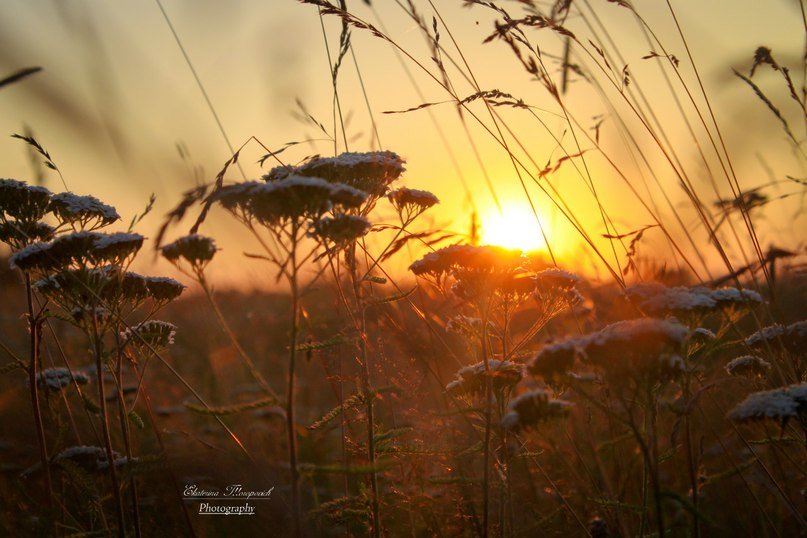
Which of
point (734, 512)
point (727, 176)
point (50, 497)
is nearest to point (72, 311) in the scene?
point (50, 497)

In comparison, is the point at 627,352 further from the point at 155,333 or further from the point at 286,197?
the point at 155,333

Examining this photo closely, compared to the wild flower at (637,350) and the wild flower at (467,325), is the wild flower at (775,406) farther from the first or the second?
the wild flower at (467,325)

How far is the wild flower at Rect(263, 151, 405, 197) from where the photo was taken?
330 cm

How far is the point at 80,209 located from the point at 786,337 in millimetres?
3890

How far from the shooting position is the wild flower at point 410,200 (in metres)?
Result: 3.74

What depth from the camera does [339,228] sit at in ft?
9.42

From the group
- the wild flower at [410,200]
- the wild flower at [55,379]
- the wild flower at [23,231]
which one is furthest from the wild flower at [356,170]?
the wild flower at [55,379]

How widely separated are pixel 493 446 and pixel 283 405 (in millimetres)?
1686

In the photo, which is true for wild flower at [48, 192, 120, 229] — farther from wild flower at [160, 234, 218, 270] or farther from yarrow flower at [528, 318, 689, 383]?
yarrow flower at [528, 318, 689, 383]

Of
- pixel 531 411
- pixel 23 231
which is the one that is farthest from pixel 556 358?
pixel 23 231

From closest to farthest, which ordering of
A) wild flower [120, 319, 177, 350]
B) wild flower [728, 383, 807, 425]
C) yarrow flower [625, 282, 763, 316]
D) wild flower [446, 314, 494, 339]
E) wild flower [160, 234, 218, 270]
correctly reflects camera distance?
1. wild flower [728, 383, 807, 425]
2. yarrow flower [625, 282, 763, 316]
3. wild flower [160, 234, 218, 270]
4. wild flower [446, 314, 494, 339]
5. wild flower [120, 319, 177, 350]

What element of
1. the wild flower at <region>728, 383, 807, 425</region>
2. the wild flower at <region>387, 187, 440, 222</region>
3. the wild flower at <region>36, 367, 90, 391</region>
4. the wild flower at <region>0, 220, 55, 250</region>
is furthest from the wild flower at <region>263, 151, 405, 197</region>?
the wild flower at <region>728, 383, 807, 425</region>

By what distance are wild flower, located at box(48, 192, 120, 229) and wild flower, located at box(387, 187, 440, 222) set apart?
5.42ft

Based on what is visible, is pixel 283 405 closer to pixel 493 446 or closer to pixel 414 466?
pixel 414 466
